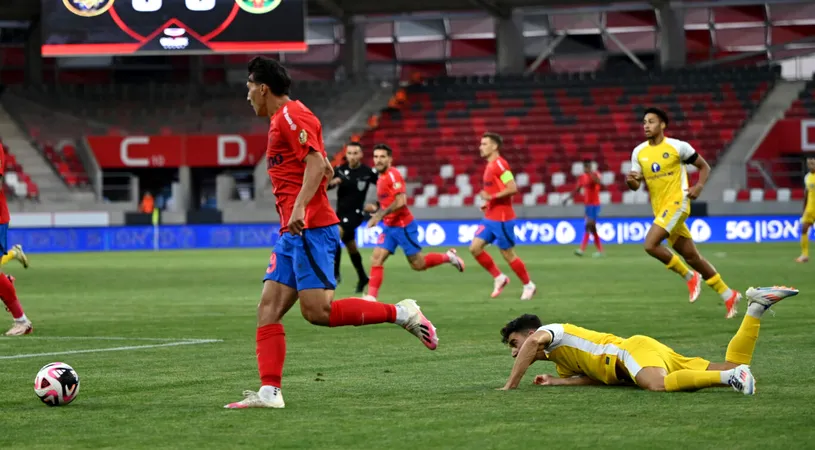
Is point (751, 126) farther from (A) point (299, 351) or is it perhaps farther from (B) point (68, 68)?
(A) point (299, 351)

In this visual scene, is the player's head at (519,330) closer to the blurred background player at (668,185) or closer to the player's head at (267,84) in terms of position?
the player's head at (267,84)

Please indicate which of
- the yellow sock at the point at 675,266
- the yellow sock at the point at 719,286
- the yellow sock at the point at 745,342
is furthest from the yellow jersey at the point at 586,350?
the yellow sock at the point at 675,266

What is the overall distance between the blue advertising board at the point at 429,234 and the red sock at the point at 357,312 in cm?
2963

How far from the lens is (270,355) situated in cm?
764

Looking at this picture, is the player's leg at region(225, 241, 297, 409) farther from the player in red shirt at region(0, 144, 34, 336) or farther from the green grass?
the player in red shirt at region(0, 144, 34, 336)

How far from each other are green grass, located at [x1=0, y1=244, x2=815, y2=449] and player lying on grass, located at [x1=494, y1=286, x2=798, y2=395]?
128 mm

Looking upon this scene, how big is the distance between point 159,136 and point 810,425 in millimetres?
42561

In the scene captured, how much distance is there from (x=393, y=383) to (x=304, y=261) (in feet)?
5.09

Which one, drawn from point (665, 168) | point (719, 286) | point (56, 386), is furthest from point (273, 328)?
point (665, 168)

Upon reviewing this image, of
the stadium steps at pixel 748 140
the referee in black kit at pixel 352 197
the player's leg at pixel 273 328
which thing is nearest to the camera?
the player's leg at pixel 273 328

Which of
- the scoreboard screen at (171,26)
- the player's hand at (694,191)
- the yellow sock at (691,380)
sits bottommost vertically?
the yellow sock at (691,380)

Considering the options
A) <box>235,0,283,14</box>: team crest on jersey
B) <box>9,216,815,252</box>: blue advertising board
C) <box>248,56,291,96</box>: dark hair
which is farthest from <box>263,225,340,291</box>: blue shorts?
<box>9,216,815,252</box>: blue advertising board

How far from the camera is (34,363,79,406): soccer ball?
7.76 meters

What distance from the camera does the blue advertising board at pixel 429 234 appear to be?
38.3 m
